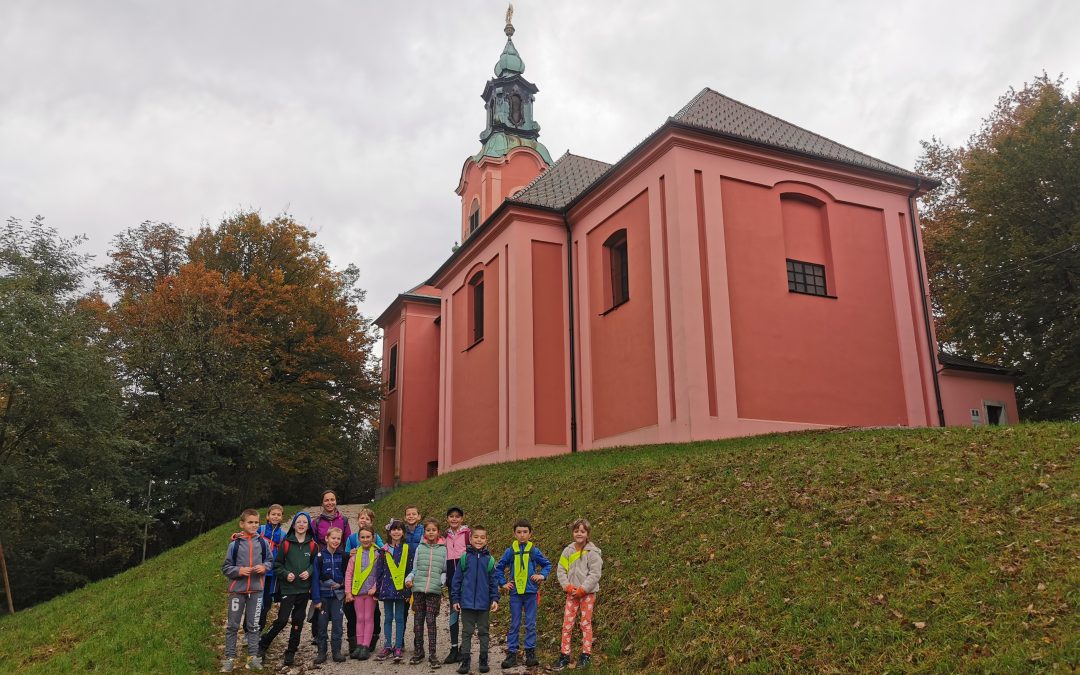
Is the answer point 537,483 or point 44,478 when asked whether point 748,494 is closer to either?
point 537,483

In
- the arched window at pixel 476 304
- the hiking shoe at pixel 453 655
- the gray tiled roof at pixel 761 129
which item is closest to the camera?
the hiking shoe at pixel 453 655

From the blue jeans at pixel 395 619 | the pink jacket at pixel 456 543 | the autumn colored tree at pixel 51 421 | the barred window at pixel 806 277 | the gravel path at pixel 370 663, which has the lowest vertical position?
the gravel path at pixel 370 663

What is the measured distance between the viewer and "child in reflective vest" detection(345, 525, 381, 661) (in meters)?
8.04

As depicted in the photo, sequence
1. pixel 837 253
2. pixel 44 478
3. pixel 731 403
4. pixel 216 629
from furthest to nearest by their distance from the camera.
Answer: pixel 837 253, pixel 44 478, pixel 731 403, pixel 216 629

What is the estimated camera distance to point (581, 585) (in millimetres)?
7422

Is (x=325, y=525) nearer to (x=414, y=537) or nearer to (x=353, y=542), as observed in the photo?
(x=353, y=542)

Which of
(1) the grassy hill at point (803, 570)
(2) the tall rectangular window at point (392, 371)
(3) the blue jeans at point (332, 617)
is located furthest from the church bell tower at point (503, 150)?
(3) the blue jeans at point (332, 617)

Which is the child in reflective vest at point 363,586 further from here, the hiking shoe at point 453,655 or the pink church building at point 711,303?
the pink church building at point 711,303

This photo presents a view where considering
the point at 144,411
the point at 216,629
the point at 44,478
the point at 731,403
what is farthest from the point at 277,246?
the point at 216,629

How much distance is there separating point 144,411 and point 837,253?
1882 cm

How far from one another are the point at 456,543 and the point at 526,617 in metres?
1.08

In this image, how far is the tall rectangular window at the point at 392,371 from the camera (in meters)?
31.4

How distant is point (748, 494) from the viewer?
32.6 feet

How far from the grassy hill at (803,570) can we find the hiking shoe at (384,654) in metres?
1.47
